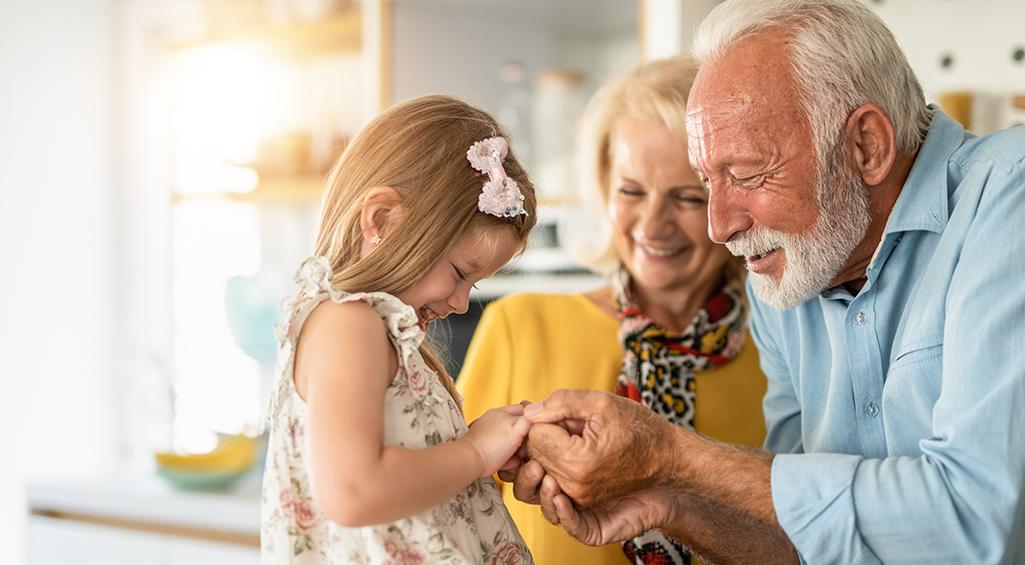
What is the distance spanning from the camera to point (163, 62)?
13.5 feet

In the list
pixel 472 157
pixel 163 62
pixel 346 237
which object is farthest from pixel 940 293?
pixel 163 62

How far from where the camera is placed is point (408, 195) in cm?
126

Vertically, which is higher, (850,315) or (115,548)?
(850,315)

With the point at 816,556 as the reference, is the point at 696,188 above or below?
above

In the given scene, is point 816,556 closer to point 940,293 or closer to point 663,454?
point 663,454

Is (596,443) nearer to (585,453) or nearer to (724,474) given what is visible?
(585,453)

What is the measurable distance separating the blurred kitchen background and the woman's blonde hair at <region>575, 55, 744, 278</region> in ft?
1.96

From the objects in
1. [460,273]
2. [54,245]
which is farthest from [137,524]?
[460,273]

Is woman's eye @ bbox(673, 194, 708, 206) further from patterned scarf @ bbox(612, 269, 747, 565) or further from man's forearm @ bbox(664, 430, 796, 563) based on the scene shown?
man's forearm @ bbox(664, 430, 796, 563)

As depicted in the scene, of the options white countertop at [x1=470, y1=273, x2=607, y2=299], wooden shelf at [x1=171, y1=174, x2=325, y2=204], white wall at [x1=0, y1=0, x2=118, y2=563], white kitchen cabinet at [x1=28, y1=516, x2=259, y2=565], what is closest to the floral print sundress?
white countertop at [x1=470, y1=273, x2=607, y2=299]

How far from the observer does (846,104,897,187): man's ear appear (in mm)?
1317

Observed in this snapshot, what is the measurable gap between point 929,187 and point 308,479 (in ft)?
2.80

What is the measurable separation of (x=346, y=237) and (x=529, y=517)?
24.7 inches

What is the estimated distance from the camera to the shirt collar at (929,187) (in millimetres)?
1294
